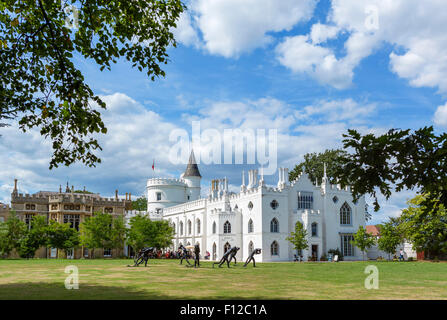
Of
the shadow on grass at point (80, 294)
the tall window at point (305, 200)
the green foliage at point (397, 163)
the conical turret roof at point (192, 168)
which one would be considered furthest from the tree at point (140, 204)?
the green foliage at point (397, 163)

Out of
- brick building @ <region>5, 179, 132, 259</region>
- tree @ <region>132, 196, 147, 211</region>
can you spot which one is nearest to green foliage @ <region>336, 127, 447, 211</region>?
brick building @ <region>5, 179, 132, 259</region>

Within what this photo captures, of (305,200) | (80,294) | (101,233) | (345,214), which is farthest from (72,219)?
(80,294)

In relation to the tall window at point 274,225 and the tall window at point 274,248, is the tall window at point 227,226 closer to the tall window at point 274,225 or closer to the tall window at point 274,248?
the tall window at point 274,225

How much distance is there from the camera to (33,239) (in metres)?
53.8

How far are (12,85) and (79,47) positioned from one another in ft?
8.27

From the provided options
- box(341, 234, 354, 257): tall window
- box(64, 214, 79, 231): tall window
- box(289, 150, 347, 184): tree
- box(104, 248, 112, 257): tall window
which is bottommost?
box(104, 248, 112, 257): tall window

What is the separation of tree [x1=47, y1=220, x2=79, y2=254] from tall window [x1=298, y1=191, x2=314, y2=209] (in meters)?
29.6

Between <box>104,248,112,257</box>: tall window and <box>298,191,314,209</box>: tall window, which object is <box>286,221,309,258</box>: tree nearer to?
<box>298,191,314,209</box>: tall window

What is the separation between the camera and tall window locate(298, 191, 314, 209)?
5356 cm

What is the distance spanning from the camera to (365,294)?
13.3 meters

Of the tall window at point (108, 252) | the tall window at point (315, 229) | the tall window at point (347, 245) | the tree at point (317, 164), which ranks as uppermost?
the tree at point (317, 164)

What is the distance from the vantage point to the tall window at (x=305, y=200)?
176 ft

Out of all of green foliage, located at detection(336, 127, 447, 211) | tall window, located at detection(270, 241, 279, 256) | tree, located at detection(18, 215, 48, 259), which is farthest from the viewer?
tree, located at detection(18, 215, 48, 259)

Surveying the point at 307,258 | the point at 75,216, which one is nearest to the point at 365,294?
the point at 307,258
